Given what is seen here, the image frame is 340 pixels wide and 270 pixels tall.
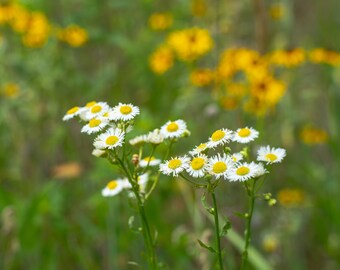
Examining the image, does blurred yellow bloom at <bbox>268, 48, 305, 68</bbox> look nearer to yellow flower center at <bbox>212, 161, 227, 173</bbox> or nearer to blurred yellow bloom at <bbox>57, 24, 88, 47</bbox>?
blurred yellow bloom at <bbox>57, 24, 88, 47</bbox>

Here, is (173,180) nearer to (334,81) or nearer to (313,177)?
(313,177)

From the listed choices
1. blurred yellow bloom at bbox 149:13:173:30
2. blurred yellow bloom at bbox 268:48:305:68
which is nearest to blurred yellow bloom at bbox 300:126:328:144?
blurred yellow bloom at bbox 268:48:305:68

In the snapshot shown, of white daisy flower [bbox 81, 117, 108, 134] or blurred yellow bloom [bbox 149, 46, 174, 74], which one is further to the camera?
blurred yellow bloom [bbox 149, 46, 174, 74]

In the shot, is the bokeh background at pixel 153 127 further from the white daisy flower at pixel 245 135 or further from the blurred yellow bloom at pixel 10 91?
the white daisy flower at pixel 245 135

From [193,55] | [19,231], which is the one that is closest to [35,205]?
[19,231]

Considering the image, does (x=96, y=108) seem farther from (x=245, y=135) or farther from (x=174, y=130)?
(x=245, y=135)

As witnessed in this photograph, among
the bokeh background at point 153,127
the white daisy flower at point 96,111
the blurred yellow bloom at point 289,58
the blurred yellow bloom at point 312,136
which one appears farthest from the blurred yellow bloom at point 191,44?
the white daisy flower at point 96,111

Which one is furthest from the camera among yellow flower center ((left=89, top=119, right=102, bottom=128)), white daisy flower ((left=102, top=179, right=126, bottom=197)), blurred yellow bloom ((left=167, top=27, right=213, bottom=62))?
blurred yellow bloom ((left=167, top=27, right=213, bottom=62))
